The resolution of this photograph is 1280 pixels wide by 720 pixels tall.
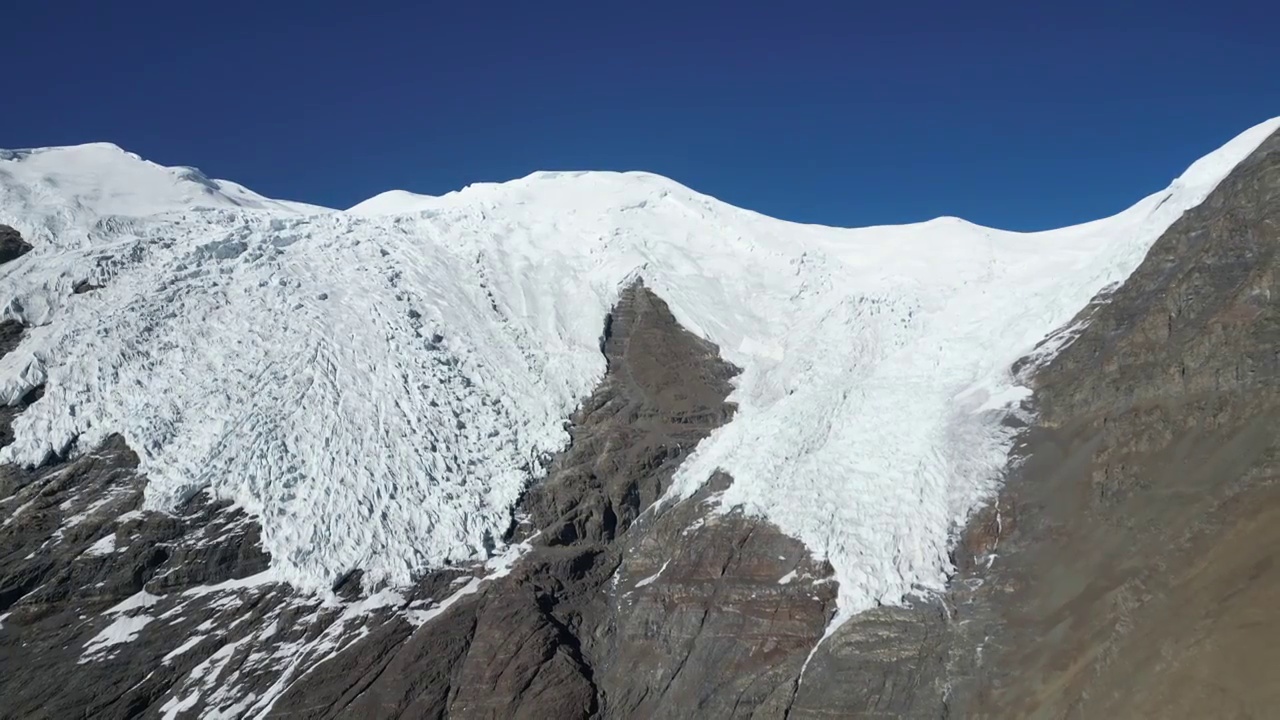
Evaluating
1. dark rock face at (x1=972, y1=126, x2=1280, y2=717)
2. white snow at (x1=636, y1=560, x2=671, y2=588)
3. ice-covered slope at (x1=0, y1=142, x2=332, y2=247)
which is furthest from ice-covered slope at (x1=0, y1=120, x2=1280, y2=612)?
white snow at (x1=636, y1=560, x2=671, y2=588)

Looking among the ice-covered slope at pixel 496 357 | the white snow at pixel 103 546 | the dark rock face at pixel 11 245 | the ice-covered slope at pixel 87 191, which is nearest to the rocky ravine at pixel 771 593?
the white snow at pixel 103 546

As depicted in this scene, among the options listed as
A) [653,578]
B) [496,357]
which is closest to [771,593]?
[653,578]

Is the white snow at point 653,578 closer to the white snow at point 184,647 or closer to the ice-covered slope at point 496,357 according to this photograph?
the ice-covered slope at point 496,357

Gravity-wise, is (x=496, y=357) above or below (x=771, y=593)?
above

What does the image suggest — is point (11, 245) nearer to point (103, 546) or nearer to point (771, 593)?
point (103, 546)

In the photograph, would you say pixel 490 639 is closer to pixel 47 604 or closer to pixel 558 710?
pixel 558 710

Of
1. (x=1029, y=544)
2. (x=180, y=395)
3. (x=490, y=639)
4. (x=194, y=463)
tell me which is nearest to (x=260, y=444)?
(x=194, y=463)

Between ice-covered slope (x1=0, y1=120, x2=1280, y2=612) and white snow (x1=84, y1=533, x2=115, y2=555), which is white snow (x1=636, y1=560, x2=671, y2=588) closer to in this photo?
ice-covered slope (x1=0, y1=120, x2=1280, y2=612)
